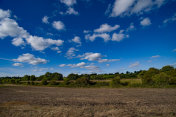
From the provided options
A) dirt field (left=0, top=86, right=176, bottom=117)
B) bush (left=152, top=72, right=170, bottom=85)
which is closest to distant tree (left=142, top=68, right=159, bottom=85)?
bush (left=152, top=72, right=170, bottom=85)

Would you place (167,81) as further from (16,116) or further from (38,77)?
(38,77)

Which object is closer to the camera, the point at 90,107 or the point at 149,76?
the point at 90,107

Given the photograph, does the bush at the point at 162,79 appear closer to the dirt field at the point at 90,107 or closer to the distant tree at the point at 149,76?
the distant tree at the point at 149,76

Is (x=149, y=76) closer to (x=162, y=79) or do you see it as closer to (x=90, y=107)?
(x=162, y=79)

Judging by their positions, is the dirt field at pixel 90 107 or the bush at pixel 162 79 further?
the bush at pixel 162 79

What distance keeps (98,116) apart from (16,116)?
717 centimetres

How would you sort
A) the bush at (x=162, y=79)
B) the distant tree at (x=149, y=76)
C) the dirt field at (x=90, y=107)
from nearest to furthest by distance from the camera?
the dirt field at (x=90, y=107)
the bush at (x=162, y=79)
the distant tree at (x=149, y=76)

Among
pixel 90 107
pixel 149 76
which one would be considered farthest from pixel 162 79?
pixel 90 107

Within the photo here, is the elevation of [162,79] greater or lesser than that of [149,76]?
lesser

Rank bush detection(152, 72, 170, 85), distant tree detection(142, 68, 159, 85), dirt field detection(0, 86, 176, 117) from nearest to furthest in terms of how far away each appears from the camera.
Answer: dirt field detection(0, 86, 176, 117) → bush detection(152, 72, 170, 85) → distant tree detection(142, 68, 159, 85)

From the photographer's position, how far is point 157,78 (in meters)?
32.2

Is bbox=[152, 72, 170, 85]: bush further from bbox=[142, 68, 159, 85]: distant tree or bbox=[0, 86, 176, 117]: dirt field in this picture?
bbox=[0, 86, 176, 117]: dirt field

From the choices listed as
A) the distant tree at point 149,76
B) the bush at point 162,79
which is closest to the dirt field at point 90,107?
the bush at point 162,79

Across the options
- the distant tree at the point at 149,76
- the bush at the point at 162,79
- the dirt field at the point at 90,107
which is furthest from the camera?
the distant tree at the point at 149,76
